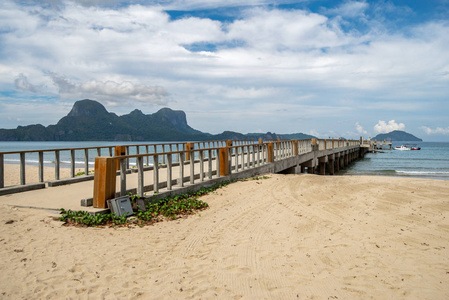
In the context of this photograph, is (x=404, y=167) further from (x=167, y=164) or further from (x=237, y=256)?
(x=237, y=256)

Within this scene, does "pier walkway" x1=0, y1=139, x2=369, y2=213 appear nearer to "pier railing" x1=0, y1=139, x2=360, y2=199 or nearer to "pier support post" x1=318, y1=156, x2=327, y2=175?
"pier railing" x1=0, y1=139, x2=360, y2=199

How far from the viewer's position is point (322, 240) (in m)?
6.34

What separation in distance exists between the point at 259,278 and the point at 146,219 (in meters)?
3.44

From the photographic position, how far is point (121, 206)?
715 cm

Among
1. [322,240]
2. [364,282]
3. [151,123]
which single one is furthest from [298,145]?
[151,123]

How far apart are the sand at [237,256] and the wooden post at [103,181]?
0.99m

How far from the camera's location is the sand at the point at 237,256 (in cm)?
421

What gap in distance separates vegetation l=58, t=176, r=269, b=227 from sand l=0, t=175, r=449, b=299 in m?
0.29

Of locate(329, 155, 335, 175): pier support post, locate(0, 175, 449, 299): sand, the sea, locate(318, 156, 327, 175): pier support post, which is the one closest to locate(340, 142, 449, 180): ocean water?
the sea

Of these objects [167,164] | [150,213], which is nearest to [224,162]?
[167,164]

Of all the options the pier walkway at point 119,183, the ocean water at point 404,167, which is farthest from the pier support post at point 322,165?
the pier walkway at point 119,183

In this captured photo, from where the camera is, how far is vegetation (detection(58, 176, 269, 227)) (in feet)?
21.5

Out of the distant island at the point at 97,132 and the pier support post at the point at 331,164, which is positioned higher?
the distant island at the point at 97,132

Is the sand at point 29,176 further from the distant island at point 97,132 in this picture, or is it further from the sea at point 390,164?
the distant island at point 97,132
